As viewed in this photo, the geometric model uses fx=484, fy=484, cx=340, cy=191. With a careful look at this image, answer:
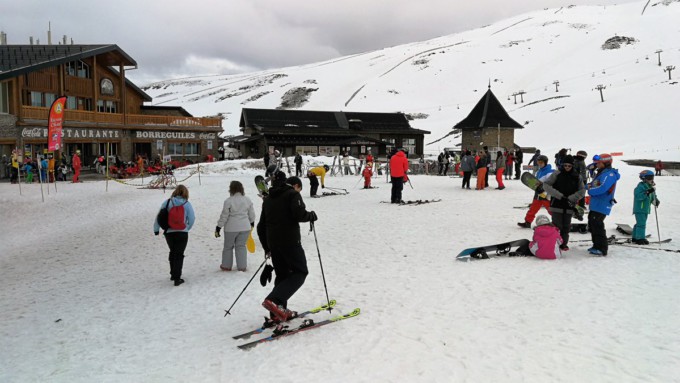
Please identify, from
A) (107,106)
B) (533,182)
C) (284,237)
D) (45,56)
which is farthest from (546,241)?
(107,106)

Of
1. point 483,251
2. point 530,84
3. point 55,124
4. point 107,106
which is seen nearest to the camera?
point 483,251

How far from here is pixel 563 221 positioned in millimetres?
9391

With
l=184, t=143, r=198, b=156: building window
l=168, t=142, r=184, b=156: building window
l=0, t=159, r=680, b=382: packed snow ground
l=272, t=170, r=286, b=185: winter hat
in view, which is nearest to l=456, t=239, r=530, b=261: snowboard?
l=0, t=159, r=680, b=382: packed snow ground

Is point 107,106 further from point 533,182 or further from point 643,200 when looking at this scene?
point 643,200

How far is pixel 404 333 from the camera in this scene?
18.8 ft

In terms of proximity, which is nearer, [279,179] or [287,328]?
[279,179]

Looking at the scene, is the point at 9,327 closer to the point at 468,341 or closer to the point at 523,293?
the point at 468,341

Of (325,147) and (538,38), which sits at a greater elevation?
(538,38)

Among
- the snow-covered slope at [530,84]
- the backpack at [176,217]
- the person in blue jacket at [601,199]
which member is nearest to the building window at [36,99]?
the backpack at [176,217]

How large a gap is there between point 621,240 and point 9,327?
1131 cm

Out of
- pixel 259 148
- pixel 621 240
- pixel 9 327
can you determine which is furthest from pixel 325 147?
pixel 9 327

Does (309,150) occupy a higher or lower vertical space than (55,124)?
lower

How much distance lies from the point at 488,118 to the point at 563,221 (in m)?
38.0

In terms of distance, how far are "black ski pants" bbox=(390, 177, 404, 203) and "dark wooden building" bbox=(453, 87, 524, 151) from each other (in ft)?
97.5
